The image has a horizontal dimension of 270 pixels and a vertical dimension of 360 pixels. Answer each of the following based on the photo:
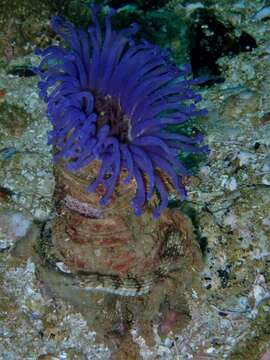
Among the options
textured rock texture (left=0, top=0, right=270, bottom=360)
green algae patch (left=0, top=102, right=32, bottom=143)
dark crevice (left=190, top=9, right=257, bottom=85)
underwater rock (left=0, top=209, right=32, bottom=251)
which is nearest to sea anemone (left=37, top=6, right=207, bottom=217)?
textured rock texture (left=0, top=0, right=270, bottom=360)

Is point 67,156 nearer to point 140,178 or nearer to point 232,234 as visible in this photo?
point 140,178

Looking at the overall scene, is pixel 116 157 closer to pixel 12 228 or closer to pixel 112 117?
pixel 112 117

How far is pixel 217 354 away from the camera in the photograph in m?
3.34

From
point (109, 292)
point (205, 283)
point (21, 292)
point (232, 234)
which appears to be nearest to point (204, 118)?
point (232, 234)

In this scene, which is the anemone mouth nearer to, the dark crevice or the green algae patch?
the green algae patch

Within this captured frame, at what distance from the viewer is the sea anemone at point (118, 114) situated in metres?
2.90

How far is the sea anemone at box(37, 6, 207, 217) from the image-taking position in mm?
2900

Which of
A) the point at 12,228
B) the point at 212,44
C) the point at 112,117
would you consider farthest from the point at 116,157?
the point at 212,44

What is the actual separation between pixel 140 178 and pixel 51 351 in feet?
5.00

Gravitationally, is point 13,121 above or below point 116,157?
below

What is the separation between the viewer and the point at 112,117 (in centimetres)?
307

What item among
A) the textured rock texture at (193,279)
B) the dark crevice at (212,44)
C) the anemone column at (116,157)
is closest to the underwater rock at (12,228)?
the textured rock texture at (193,279)

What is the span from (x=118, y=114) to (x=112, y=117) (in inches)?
3.0

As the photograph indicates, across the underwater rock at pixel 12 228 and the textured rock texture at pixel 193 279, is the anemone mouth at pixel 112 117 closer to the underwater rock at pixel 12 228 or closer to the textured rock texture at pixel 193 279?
the textured rock texture at pixel 193 279
